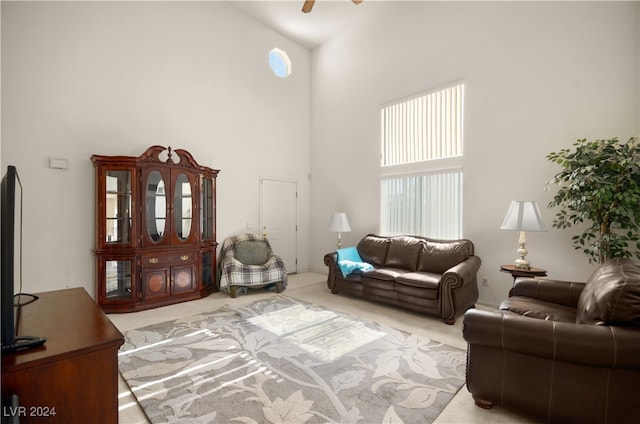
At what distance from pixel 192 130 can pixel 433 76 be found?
3.97m

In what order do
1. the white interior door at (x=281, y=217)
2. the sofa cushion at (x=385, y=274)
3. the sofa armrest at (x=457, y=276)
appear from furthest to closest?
the white interior door at (x=281, y=217) < the sofa cushion at (x=385, y=274) < the sofa armrest at (x=457, y=276)

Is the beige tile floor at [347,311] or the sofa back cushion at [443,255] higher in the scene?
the sofa back cushion at [443,255]

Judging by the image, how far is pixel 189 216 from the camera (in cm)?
448

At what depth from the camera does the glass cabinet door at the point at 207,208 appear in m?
4.73

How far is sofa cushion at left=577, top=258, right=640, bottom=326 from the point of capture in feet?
5.43

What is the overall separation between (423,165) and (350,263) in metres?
1.97

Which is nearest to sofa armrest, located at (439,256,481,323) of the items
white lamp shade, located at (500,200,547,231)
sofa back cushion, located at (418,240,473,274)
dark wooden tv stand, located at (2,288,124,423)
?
sofa back cushion, located at (418,240,473,274)

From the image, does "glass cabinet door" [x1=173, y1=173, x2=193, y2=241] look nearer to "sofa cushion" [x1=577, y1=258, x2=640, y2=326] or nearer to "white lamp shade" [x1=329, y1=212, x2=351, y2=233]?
"white lamp shade" [x1=329, y1=212, x2=351, y2=233]

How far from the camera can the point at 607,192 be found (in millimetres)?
2717

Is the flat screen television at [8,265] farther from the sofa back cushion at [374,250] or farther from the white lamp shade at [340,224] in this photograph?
the white lamp shade at [340,224]

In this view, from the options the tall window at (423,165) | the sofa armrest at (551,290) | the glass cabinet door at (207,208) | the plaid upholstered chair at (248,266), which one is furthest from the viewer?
the glass cabinet door at (207,208)

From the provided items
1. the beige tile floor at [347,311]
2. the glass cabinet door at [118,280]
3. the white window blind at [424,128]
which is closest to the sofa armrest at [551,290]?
the beige tile floor at [347,311]

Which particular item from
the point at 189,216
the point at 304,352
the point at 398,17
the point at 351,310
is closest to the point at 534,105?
the point at 398,17

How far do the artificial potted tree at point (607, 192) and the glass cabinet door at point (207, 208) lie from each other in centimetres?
456
